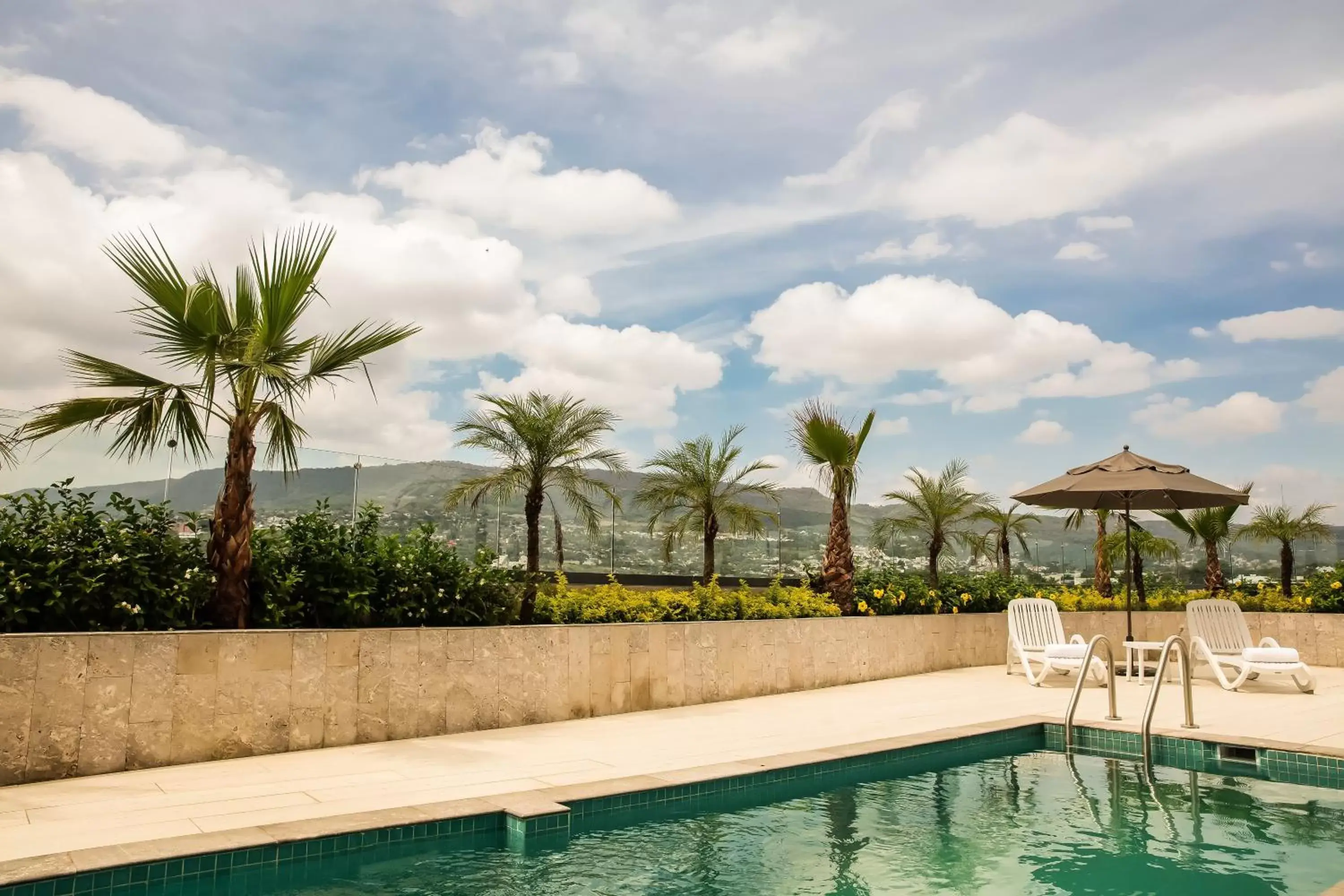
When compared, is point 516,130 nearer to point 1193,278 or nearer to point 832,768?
point 832,768

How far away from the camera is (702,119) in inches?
614

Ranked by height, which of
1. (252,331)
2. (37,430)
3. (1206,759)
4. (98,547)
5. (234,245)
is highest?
(234,245)

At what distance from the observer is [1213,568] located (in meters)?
20.6

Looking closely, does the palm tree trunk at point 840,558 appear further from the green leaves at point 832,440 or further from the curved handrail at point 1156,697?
the curved handrail at point 1156,697

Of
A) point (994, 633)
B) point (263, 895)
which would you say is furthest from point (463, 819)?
point (994, 633)

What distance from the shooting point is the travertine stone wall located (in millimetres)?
6328

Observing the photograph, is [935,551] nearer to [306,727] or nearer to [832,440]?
[832,440]

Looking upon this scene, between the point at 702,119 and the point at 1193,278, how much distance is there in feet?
45.4

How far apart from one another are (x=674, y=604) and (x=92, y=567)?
592 centimetres

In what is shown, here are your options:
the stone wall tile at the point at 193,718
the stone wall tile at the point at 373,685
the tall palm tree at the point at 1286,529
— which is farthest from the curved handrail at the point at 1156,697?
the tall palm tree at the point at 1286,529

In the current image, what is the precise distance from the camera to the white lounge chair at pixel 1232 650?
1120 centimetres

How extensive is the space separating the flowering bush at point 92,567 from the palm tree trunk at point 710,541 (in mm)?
9324

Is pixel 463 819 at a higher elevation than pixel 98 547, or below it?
below

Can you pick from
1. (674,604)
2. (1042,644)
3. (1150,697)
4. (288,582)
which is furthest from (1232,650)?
(288,582)
